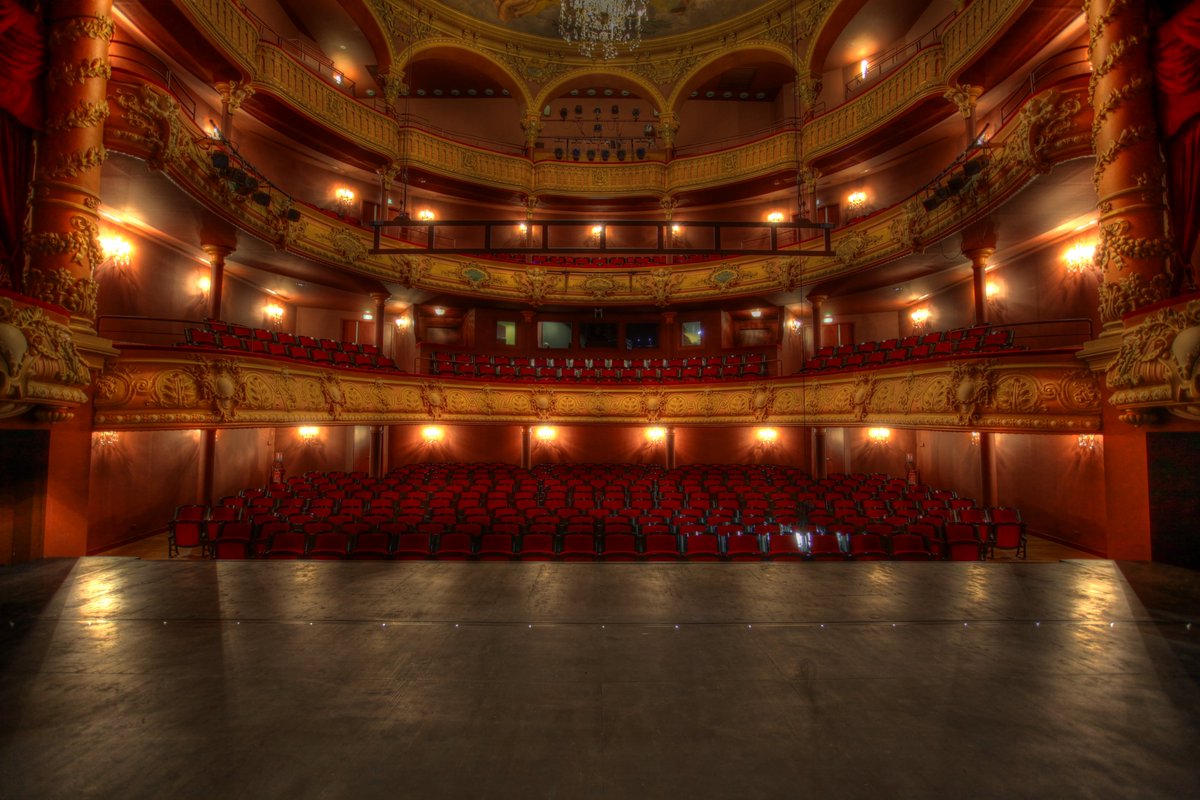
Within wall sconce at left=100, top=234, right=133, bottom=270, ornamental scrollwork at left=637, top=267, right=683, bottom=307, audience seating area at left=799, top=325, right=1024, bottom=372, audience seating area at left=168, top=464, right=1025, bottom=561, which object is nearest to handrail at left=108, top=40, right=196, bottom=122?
wall sconce at left=100, top=234, right=133, bottom=270

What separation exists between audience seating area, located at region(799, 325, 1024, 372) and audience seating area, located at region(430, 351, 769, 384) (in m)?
2.20

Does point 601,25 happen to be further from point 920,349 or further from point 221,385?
point 221,385

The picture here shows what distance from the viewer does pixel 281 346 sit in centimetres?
1249

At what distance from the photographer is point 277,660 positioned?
342 centimetres

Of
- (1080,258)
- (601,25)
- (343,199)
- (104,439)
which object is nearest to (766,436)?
(1080,258)

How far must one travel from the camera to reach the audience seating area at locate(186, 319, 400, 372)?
1066 cm

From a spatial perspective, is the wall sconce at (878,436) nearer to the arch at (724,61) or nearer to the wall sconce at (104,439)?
the arch at (724,61)

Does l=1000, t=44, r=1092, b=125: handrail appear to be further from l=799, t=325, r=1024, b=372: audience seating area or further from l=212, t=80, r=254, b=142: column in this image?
l=212, t=80, r=254, b=142: column

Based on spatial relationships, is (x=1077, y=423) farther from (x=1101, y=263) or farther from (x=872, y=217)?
(x=872, y=217)

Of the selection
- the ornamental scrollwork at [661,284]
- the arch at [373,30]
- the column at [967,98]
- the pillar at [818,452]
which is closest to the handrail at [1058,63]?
the column at [967,98]

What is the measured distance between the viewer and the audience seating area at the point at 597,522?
23.6 feet

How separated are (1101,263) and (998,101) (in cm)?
1029

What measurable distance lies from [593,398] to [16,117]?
1353 centimetres

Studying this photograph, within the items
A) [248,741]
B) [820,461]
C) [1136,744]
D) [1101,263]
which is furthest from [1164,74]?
[820,461]
